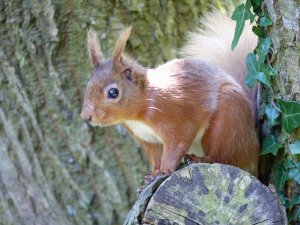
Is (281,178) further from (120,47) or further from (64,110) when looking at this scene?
(64,110)

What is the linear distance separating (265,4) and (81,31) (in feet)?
3.55

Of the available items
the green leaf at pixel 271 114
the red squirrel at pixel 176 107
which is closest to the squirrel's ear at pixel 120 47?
the red squirrel at pixel 176 107

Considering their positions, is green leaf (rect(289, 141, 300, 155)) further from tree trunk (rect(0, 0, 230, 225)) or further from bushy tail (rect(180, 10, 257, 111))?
tree trunk (rect(0, 0, 230, 225))

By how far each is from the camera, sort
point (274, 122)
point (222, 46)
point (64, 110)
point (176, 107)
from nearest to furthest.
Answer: point (274, 122) → point (176, 107) → point (222, 46) → point (64, 110)

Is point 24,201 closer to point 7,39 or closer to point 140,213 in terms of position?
point 7,39

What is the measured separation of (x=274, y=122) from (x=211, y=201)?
40cm

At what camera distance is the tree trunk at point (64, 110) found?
274 cm

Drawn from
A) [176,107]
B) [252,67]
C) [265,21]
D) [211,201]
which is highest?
[265,21]

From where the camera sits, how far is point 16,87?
2.82 m

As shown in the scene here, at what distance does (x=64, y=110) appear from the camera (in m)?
2.88

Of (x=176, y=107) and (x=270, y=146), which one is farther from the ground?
(x=176, y=107)

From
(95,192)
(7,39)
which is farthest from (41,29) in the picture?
(95,192)

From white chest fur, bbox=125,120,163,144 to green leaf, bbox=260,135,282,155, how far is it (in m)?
0.33

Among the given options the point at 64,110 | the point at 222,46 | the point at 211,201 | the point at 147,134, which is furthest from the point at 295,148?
the point at 64,110
